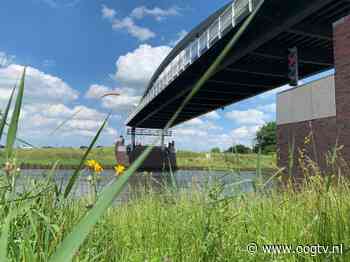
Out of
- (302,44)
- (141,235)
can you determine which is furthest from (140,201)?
(302,44)

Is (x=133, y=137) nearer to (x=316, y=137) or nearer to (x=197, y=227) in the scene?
(x=316, y=137)

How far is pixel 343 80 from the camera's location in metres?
10.3

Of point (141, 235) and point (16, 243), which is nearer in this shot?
point (16, 243)

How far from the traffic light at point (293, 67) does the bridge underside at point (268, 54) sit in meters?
0.68

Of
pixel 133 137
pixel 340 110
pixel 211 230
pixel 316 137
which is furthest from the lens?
pixel 133 137

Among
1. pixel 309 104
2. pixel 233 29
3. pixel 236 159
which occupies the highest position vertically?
pixel 233 29

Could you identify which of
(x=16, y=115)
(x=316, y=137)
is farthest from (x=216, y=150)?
(x=316, y=137)

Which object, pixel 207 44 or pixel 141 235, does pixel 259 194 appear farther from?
pixel 207 44

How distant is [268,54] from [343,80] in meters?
13.1

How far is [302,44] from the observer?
22141 millimetres

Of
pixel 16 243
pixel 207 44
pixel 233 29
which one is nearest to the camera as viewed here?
pixel 16 243

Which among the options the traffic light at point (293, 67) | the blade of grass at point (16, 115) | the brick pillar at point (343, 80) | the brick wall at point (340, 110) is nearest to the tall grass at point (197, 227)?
the blade of grass at point (16, 115)

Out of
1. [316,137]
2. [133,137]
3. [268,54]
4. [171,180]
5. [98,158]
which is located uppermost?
[268,54]

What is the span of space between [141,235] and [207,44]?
64.6 ft
